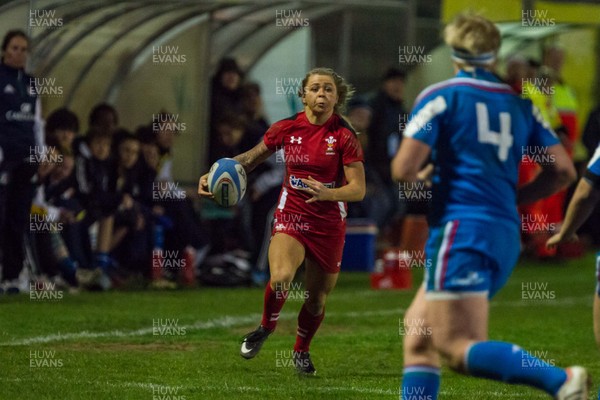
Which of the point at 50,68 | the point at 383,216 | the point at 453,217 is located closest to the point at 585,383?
the point at 453,217

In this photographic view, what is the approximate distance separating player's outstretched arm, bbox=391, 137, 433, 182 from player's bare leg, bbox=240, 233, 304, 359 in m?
3.05

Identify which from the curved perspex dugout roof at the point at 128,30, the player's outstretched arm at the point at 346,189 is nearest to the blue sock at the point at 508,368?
the player's outstretched arm at the point at 346,189

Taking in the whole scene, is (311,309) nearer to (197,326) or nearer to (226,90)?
(197,326)

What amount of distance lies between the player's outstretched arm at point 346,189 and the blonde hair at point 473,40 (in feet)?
8.93

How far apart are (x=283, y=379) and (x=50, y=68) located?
8127 millimetres

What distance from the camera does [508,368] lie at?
20.2ft

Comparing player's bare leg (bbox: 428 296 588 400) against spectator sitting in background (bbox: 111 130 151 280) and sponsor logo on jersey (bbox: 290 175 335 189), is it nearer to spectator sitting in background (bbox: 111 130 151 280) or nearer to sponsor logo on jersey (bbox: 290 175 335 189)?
sponsor logo on jersey (bbox: 290 175 335 189)

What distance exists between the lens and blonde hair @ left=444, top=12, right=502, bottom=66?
20.8 feet

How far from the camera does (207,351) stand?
10.5m

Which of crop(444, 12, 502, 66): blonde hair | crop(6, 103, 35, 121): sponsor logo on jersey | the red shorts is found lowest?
the red shorts

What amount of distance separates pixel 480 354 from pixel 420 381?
1.38 ft

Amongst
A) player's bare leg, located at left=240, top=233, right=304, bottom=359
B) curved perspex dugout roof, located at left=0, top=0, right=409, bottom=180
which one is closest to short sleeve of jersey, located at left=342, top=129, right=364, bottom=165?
player's bare leg, located at left=240, top=233, right=304, bottom=359

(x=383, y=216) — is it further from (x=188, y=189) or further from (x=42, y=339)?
(x=42, y=339)

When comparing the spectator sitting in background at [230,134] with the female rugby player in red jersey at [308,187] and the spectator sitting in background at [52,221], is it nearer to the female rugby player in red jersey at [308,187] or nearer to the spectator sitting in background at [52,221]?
the spectator sitting in background at [52,221]
